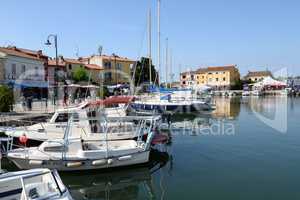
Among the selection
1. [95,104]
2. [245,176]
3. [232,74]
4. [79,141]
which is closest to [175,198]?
[245,176]

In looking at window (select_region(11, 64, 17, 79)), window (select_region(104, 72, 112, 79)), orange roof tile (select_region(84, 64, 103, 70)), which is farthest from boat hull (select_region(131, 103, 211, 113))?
window (select_region(104, 72, 112, 79))

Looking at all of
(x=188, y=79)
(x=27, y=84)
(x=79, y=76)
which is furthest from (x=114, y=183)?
(x=188, y=79)

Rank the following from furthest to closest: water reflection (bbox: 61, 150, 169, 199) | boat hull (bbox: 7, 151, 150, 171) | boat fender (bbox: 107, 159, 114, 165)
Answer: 1. boat fender (bbox: 107, 159, 114, 165)
2. boat hull (bbox: 7, 151, 150, 171)
3. water reflection (bbox: 61, 150, 169, 199)

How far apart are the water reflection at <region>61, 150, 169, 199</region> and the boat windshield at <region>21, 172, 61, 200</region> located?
316 cm

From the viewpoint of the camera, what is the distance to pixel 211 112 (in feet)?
128

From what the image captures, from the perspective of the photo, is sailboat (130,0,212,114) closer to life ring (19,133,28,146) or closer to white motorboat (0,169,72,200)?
life ring (19,133,28,146)

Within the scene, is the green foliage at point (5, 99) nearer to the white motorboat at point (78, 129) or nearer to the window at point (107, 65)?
the white motorboat at point (78, 129)

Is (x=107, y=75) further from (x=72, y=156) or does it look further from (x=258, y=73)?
(x=258, y=73)

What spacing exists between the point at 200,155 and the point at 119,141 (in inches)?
173

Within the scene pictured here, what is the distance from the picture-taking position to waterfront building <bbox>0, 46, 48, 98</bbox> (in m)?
37.8

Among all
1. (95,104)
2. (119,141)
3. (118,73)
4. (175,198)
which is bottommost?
(175,198)

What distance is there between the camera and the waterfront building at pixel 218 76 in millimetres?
113438

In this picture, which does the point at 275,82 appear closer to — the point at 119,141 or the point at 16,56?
the point at 16,56

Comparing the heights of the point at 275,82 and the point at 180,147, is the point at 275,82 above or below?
above
